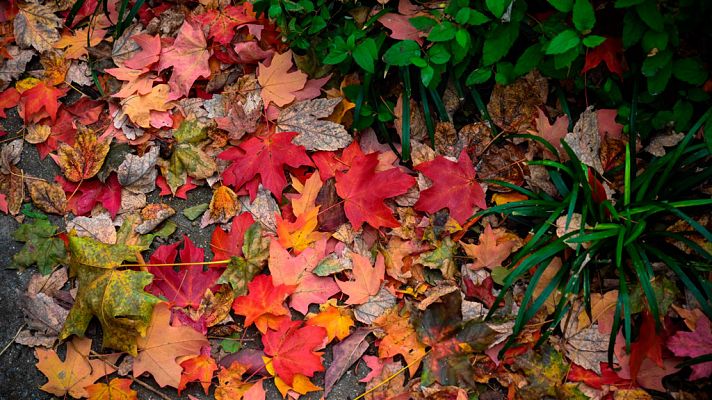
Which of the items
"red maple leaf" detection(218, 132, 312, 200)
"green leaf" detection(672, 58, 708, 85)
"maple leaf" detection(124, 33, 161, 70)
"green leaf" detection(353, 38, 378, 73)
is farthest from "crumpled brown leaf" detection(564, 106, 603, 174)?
"maple leaf" detection(124, 33, 161, 70)

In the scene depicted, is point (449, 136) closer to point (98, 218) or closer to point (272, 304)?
point (272, 304)

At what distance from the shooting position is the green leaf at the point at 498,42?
195cm

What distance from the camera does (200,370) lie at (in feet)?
6.32

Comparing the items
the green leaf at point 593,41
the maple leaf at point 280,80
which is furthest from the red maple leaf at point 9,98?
the green leaf at point 593,41

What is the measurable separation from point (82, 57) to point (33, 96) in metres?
0.28

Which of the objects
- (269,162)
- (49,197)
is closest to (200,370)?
(269,162)

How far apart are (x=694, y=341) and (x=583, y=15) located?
1077mm

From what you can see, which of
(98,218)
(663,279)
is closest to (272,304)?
(98,218)

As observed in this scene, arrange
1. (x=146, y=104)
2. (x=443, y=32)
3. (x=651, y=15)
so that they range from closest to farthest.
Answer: (x=651, y=15) < (x=443, y=32) < (x=146, y=104)

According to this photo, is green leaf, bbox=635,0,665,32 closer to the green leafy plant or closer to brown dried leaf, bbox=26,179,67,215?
the green leafy plant

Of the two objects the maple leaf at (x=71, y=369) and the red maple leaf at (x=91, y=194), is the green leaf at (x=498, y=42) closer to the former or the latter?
the red maple leaf at (x=91, y=194)

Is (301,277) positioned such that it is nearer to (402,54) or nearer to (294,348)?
(294,348)

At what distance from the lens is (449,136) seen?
2268 millimetres

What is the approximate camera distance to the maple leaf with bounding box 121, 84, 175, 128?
7.82 ft
